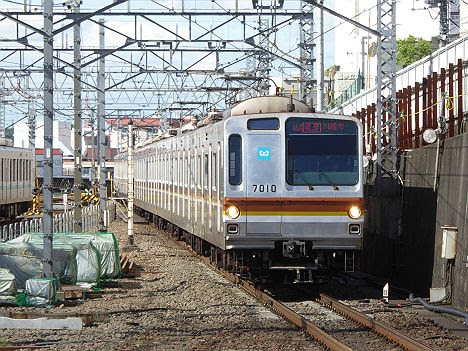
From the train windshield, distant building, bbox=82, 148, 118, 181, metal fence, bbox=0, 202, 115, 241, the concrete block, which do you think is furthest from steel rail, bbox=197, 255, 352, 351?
distant building, bbox=82, 148, 118, 181

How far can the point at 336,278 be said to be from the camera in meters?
18.7

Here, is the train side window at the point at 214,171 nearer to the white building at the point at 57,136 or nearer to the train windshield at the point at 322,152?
the train windshield at the point at 322,152

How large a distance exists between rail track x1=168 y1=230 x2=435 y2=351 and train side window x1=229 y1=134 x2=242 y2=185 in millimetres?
1736

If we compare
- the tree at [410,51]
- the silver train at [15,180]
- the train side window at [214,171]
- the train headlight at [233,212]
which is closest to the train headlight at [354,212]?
the train headlight at [233,212]

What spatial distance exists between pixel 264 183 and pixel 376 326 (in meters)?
3.89

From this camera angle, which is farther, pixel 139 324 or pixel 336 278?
pixel 336 278

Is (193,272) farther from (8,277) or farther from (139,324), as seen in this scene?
(139,324)

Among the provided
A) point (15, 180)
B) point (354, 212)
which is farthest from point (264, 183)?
point (15, 180)

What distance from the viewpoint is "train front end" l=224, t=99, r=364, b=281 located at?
1517 centimetres

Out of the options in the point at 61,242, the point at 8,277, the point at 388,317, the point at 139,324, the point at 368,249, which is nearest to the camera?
the point at 139,324

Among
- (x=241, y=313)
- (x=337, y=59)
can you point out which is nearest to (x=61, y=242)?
(x=241, y=313)

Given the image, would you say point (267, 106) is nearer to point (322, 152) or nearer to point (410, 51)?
point (322, 152)

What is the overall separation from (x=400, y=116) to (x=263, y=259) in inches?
304

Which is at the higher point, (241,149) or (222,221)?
(241,149)
